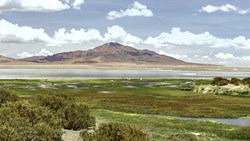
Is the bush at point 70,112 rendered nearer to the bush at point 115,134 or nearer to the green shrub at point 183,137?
the green shrub at point 183,137

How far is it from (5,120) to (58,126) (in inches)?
110

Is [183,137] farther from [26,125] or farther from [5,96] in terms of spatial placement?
[5,96]

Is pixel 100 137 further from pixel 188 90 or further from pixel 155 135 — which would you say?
pixel 188 90

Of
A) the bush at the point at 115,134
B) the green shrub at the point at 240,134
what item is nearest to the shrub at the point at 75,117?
the bush at the point at 115,134

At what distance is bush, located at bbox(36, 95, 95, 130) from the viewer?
77.9 ft

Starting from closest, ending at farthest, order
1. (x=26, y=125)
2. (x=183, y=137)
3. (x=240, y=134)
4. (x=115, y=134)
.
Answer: (x=26, y=125) → (x=115, y=134) → (x=183, y=137) → (x=240, y=134)

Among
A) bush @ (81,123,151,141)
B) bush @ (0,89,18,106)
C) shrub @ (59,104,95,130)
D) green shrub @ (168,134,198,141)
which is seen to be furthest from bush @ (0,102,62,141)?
green shrub @ (168,134,198,141)

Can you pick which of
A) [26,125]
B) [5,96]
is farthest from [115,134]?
[5,96]

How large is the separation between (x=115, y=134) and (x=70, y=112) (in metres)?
8.13

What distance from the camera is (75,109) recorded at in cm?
2412

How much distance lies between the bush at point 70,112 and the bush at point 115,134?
7.31 metres

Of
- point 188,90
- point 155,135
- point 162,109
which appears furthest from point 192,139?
point 188,90

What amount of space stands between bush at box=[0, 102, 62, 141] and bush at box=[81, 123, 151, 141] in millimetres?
1676

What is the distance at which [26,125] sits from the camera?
16094mm
